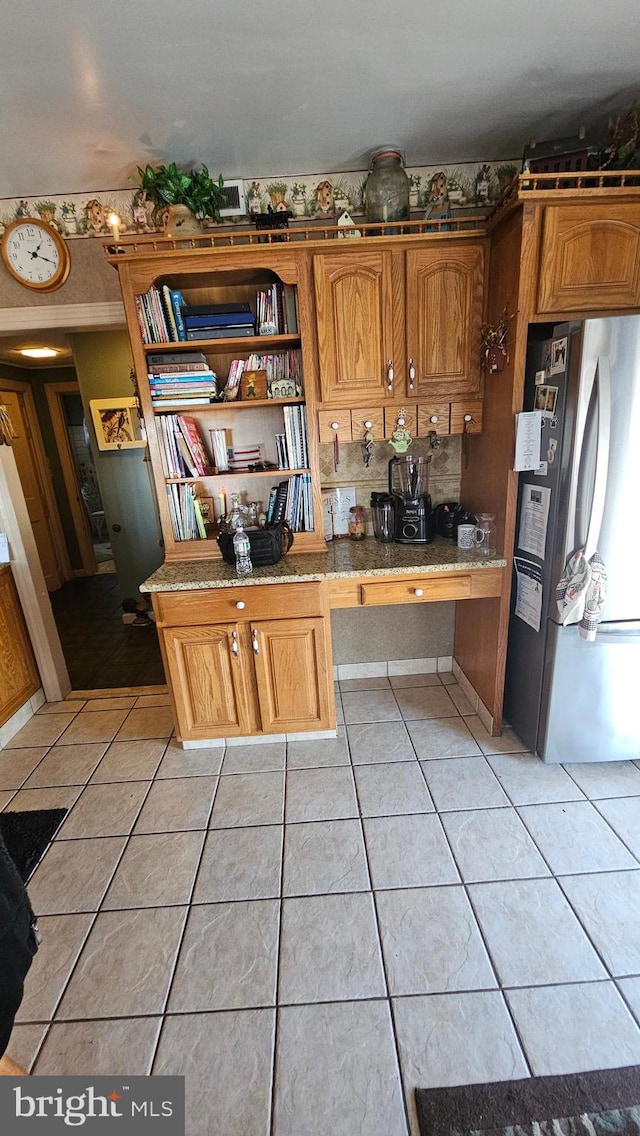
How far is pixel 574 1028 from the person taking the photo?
1.24m

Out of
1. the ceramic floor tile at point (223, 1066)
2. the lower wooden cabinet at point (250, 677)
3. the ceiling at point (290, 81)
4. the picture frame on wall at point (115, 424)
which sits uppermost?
the ceiling at point (290, 81)

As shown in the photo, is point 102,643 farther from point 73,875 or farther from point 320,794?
point 320,794

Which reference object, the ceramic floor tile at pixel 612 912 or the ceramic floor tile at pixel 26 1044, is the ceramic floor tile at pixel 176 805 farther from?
the ceramic floor tile at pixel 612 912

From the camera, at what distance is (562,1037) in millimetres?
1222

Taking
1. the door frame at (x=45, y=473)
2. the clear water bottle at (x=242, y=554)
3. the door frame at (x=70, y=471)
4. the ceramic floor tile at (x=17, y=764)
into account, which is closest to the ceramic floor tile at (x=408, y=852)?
the clear water bottle at (x=242, y=554)

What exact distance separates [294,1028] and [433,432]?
7.21ft

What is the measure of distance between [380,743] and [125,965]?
4.30ft

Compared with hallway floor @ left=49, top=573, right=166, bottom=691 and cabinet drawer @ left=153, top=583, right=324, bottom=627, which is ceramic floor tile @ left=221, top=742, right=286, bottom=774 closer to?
cabinet drawer @ left=153, top=583, right=324, bottom=627

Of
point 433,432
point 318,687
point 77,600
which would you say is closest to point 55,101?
point 433,432

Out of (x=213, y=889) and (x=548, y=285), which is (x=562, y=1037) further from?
(x=548, y=285)

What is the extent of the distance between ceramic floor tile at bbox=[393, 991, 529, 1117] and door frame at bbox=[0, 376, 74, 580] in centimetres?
543

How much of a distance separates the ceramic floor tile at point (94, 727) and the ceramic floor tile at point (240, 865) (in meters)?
1.00

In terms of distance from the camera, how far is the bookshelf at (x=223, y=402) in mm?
2094

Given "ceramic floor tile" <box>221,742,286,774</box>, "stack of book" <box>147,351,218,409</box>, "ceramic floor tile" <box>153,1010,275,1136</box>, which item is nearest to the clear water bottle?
"stack of book" <box>147,351,218,409</box>
